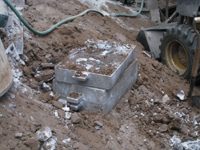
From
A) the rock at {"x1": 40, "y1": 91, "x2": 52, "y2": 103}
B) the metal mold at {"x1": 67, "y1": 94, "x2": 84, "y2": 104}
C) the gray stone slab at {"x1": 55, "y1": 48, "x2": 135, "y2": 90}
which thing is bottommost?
the rock at {"x1": 40, "y1": 91, "x2": 52, "y2": 103}

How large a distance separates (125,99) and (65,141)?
59.4 inches

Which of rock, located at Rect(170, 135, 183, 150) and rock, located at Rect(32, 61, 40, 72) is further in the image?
rock, located at Rect(32, 61, 40, 72)

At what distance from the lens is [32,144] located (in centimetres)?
218

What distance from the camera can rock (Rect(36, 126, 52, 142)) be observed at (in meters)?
2.29

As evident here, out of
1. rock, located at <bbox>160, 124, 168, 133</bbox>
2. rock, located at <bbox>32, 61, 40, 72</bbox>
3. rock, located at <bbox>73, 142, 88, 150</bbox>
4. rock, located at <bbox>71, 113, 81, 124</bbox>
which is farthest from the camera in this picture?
rock, located at <bbox>32, 61, 40, 72</bbox>

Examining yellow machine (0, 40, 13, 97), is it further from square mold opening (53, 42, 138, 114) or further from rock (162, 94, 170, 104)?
rock (162, 94, 170, 104)

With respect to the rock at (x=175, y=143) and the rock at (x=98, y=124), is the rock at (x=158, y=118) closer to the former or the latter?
the rock at (x=175, y=143)

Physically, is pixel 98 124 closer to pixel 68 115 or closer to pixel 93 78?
pixel 68 115

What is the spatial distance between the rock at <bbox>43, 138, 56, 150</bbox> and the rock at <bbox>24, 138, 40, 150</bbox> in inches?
3.5

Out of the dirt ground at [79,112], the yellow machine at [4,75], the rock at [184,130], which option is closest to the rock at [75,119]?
the dirt ground at [79,112]

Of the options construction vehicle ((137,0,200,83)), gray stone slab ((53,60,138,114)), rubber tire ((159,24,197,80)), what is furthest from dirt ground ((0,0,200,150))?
rubber tire ((159,24,197,80))

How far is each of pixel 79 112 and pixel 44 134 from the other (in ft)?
2.82

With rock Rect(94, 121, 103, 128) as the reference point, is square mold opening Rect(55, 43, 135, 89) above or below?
above

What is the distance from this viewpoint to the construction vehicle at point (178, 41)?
168 inches
